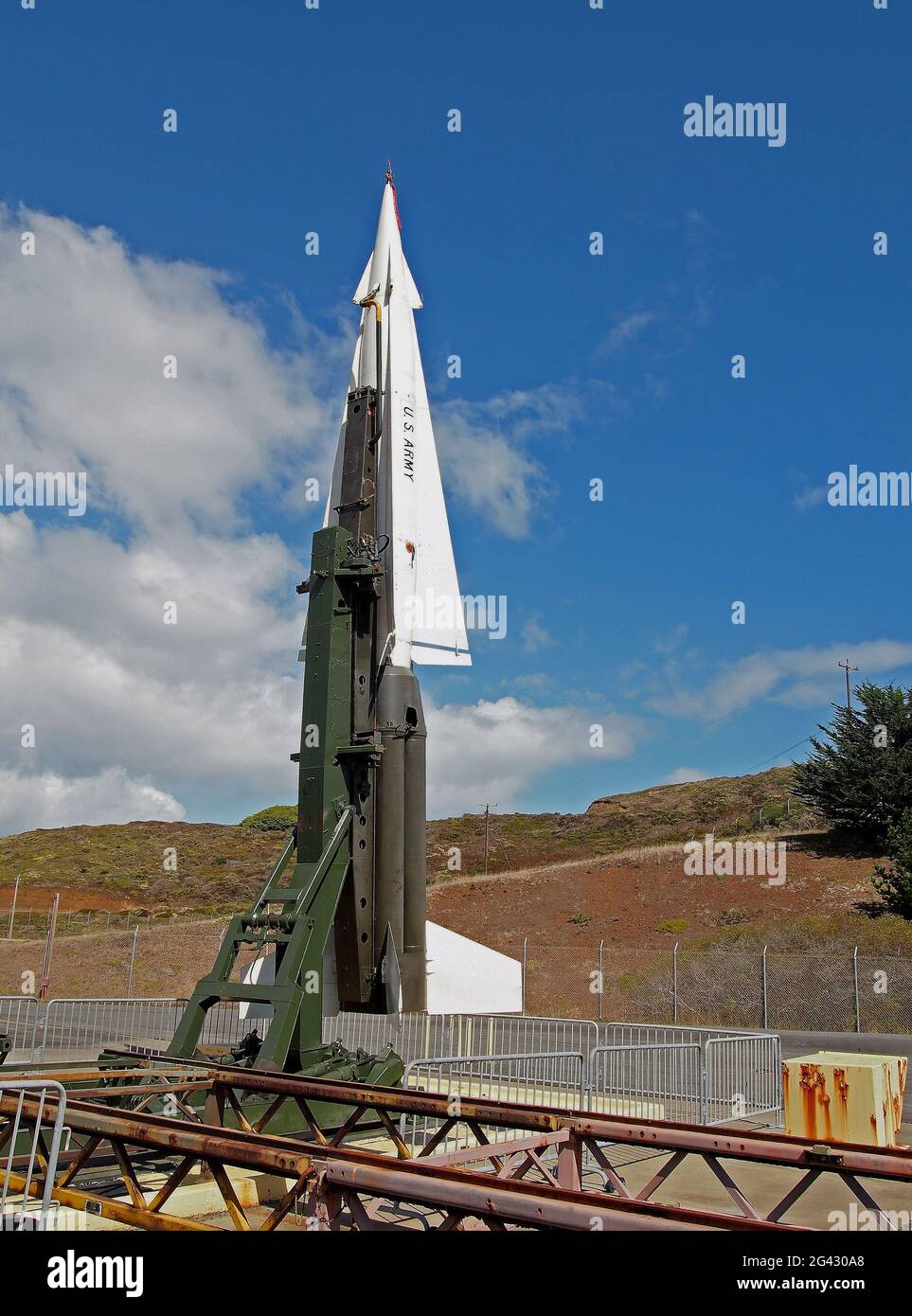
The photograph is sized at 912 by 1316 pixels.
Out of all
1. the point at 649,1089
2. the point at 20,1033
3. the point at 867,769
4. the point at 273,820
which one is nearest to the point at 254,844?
the point at 273,820

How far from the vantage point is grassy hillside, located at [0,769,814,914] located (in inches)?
1916

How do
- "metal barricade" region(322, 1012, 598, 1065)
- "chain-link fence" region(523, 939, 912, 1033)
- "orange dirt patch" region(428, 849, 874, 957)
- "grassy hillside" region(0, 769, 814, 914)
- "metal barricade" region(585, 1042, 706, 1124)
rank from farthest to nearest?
"grassy hillside" region(0, 769, 814, 914), "orange dirt patch" region(428, 849, 874, 957), "chain-link fence" region(523, 939, 912, 1033), "metal barricade" region(322, 1012, 598, 1065), "metal barricade" region(585, 1042, 706, 1124)

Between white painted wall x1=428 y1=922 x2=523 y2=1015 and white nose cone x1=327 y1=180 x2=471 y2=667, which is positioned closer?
white nose cone x1=327 y1=180 x2=471 y2=667

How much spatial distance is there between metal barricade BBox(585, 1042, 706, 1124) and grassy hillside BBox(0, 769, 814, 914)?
30.6 meters

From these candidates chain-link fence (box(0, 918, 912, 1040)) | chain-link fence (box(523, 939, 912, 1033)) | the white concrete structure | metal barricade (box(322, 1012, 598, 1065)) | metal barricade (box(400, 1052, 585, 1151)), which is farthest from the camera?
chain-link fence (box(0, 918, 912, 1040))

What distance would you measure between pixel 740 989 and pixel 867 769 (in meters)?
14.4

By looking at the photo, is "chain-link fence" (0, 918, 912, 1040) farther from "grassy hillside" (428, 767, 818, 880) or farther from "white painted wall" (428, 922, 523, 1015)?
"grassy hillside" (428, 767, 818, 880)

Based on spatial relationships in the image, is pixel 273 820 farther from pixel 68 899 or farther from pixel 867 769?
pixel 867 769

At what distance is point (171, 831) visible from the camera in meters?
70.6

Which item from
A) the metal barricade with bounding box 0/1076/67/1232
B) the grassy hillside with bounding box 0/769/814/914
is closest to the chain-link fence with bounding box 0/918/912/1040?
the grassy hillside with bounding box 0/769/814/914

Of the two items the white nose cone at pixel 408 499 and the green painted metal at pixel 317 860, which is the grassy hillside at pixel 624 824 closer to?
the white nose cone at pixel 408 499

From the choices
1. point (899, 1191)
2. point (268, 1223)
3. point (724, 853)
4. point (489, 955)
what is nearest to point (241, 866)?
point (724, 853)
